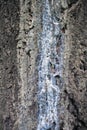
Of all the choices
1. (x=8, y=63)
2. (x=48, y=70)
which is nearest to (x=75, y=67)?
(x=48, y=70)

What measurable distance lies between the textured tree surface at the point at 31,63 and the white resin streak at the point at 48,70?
0.8 inches

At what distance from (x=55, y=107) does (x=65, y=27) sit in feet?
1.07

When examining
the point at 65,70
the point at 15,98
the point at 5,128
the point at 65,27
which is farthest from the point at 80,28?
the point at 5,128

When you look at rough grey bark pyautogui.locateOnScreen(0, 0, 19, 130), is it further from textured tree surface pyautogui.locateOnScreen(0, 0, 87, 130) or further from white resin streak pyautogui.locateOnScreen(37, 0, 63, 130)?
white resin streak pyautogui.locateOnScreen(37, 0, 63, 130)

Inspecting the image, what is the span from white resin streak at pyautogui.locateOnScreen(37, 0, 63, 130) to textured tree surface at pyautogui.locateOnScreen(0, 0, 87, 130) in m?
0.02

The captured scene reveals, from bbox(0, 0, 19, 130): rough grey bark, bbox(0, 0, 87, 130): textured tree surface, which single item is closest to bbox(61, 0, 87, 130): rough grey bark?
bbox(0, 0, 87, 130): textured tree surface

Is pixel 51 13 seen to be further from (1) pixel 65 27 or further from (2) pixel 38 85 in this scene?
(2) pixel 38 85

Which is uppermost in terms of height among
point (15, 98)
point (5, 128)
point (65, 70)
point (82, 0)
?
point (82, 0)

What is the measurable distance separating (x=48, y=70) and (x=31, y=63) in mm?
79

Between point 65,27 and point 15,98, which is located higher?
point 65,27

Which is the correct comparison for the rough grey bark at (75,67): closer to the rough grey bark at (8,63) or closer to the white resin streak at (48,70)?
the white resin streak at (48,70)

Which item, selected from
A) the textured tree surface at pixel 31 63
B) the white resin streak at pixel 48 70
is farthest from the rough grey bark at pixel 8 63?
the white resin streak at pixel 48 70

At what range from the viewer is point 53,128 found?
1523 mm

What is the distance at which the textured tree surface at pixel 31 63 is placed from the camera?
5.03ft
